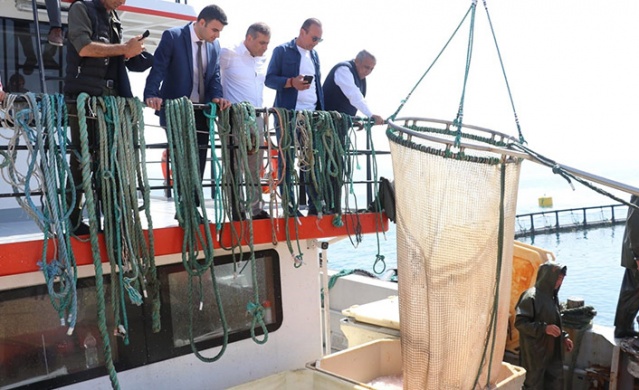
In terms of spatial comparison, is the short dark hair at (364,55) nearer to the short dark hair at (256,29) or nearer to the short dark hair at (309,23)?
the short dark hair at (309,23)

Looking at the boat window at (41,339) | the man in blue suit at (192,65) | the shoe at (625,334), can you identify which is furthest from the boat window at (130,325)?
the shoe at (625,334)

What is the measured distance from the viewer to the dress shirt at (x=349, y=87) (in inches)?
233

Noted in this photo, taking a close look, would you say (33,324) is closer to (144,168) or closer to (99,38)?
(144,168)

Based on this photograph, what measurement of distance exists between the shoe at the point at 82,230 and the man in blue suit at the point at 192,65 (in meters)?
0.90

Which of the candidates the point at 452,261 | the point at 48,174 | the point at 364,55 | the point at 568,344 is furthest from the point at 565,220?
the point at 48,174

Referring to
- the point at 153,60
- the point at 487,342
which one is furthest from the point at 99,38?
the point at 487,342

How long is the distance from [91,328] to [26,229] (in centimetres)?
118

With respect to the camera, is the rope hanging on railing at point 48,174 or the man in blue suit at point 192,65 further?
the man in blue suit at point 192,65

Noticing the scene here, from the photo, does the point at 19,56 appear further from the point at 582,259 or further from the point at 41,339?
the point at 582,259

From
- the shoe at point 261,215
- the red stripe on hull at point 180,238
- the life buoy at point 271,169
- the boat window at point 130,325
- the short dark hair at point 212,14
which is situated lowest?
the boat window at point 130,325

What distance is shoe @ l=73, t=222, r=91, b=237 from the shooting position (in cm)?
418

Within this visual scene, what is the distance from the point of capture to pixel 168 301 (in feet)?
16.1

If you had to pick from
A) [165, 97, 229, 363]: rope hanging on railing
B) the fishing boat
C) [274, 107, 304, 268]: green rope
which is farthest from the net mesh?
[165, 97, 229, 363]: rope hanging on railing

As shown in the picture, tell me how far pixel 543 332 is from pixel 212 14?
4.84 meters
